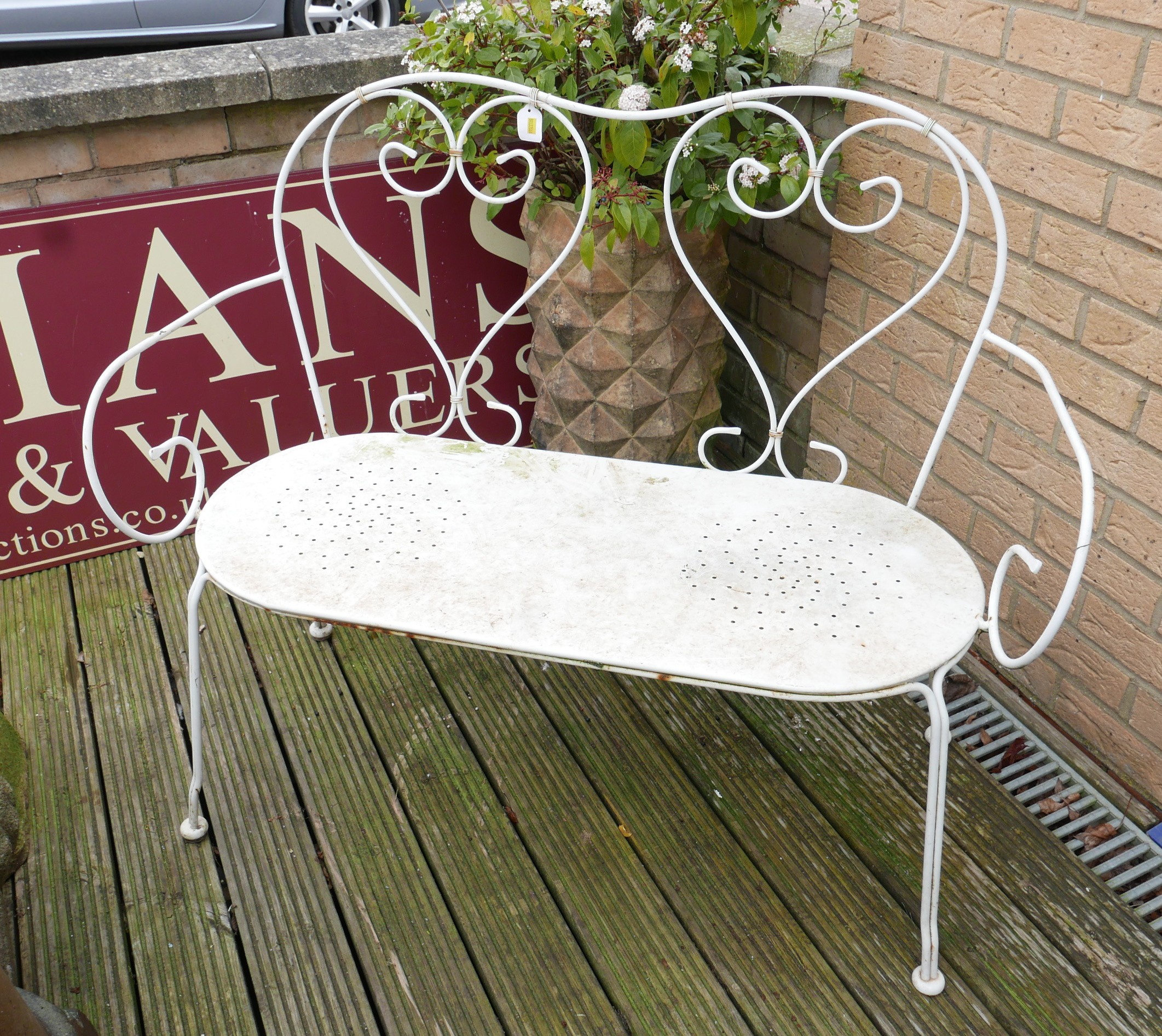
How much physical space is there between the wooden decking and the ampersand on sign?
11.7 inches

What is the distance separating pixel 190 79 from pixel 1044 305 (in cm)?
156

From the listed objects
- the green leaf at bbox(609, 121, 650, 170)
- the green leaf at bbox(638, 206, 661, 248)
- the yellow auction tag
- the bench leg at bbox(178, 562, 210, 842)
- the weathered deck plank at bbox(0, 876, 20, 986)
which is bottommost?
the weathered deck plank at bbox(0, 876, 20, 986)

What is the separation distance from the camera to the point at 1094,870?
1662 mm

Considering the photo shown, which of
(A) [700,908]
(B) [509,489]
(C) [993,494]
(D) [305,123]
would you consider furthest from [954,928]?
(D) [305,123]

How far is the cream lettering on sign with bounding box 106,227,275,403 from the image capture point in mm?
2109

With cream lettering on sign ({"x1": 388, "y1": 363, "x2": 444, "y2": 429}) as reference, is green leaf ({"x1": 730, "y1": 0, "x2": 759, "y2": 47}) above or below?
above

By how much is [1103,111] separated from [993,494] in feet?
2.12

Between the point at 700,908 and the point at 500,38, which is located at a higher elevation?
the point at 500,38

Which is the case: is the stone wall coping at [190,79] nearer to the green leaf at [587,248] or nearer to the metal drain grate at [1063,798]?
the green leaf at [587,248]

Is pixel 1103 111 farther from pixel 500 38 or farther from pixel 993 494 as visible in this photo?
pixel 500 38

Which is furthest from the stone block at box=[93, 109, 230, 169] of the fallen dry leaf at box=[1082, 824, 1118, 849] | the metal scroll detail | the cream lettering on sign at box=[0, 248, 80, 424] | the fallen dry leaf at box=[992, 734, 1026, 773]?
the fallen dry leaf at box=[1082, 824, 1118, 849]

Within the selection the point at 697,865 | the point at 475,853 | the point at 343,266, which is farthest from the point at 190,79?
the point at 697,865

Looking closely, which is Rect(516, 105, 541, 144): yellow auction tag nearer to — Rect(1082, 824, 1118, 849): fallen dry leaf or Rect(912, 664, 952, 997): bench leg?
Rect(912, 664, 952, 997): bench leg

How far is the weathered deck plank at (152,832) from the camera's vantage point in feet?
4.91
